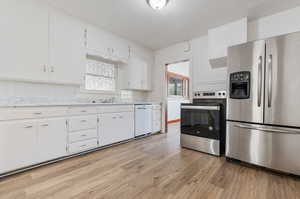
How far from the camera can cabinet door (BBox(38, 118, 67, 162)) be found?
185 centimetres

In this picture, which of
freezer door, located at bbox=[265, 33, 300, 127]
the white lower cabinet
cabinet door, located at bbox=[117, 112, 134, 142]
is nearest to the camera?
freezer door, located at bbox=[265, 33, 300, 127]

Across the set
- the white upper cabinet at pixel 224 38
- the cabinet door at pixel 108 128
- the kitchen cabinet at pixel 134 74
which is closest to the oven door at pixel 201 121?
the white upper cabinet at pixel 224 38

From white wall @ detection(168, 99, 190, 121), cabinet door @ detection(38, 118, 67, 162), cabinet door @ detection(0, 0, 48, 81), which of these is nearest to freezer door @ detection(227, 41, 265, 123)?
cabinet door @ detection(38, 118, 67, 162)

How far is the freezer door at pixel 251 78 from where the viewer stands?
1.79m

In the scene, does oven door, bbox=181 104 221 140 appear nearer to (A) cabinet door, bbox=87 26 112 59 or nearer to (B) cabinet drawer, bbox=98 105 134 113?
(B) cabinet drawer, bbox=98 105 134 113

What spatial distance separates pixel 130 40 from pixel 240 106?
288 cm

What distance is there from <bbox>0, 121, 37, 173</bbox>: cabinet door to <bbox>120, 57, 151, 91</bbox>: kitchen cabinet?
6.96 ft

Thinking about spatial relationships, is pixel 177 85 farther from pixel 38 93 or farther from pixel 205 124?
pixel 38 93

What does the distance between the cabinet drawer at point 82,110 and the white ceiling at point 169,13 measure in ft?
5.45

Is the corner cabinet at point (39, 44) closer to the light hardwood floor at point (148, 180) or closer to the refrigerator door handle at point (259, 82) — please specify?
the light hardwood floor at point (148, 180)

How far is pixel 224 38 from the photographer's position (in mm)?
2613

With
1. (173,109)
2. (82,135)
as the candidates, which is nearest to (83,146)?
(82,135)

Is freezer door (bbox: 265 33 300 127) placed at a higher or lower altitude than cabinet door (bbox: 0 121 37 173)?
higher

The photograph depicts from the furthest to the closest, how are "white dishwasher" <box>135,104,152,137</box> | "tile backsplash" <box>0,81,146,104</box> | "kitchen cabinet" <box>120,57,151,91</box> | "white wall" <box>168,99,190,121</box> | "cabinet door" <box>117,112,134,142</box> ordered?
"white wall" <box>168,99,190,121</box> < "kitchen cabinet" <box>120,57,151,91</box> < "white dishwasher" <box>135,104,152,137</box> < "cabinet door" <box>117,112,134,142</box> < "tile backsplash" <box>0,81,146,104</box>
